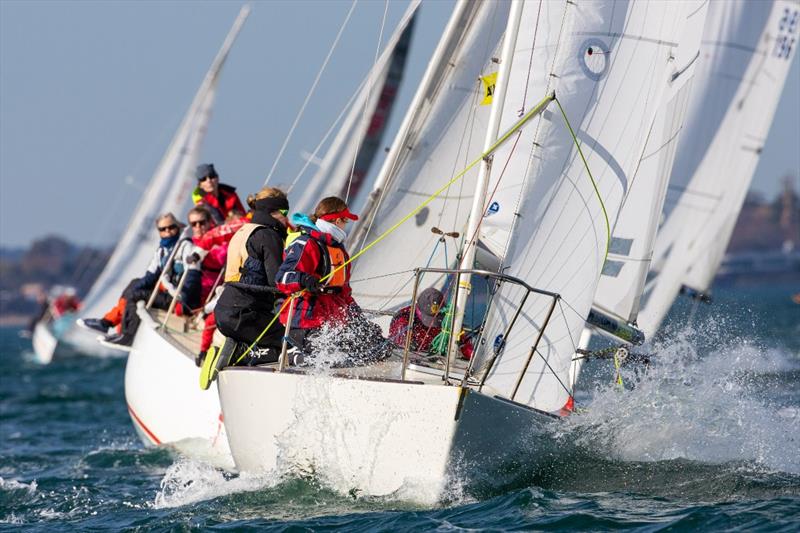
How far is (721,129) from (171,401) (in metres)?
6.90

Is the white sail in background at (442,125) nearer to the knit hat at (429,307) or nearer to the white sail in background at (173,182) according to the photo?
the knit hat at (429,307)

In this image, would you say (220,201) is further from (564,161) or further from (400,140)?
(564,161)

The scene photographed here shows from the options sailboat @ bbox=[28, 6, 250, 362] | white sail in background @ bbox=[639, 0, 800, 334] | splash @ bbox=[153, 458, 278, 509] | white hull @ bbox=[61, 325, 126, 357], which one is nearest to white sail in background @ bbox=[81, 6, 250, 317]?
sailboat @ bbox=[28, 6, 250, 362]

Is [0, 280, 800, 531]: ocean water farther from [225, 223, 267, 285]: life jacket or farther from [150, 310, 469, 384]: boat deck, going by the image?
[225, 223, 267, 285]: life jacket

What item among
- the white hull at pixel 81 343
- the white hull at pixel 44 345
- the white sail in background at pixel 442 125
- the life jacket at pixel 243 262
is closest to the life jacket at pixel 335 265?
the life jacket at pixel 243 262

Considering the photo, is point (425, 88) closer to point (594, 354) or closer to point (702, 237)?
point (594, 354)

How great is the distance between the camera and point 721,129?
14281mm

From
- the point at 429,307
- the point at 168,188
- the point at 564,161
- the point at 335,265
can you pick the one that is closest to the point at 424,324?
the point at 429,307

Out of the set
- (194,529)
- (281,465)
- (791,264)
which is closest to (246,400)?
(281,465)

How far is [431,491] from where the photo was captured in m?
6.96

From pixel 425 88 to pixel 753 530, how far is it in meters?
4.93

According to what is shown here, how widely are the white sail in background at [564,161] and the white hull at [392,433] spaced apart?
1.25 feet

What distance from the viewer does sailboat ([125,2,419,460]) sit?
32.4ft

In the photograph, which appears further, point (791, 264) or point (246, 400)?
point (791, 264)
